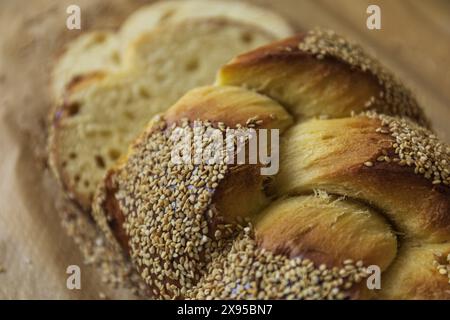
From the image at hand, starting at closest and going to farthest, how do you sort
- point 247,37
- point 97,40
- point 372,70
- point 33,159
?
point 372,70, point 33,159, point 247,37, point 97,40

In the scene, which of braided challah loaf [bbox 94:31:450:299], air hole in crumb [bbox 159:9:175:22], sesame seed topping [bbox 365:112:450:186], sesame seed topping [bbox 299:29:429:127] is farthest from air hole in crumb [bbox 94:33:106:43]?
sesame seed topping [bbox 365:112:450:186]

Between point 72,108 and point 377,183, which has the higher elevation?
point 72,108

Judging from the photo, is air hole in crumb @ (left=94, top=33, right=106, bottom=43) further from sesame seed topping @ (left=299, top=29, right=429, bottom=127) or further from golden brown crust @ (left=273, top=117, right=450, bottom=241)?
golden brown crust @ (left=273, top=117, right=450, bottom=241)

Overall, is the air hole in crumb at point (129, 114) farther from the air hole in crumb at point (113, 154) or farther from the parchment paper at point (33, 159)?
the parchment paper at point (33, 159)

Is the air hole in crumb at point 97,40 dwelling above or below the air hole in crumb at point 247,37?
above

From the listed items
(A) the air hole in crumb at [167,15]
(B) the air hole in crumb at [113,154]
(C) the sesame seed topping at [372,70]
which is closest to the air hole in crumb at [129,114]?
(B) the air hole in crumb at [113,154]

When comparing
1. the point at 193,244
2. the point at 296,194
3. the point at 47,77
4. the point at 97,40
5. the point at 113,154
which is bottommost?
the point at 193,244

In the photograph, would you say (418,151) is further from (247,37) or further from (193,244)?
(247,37)

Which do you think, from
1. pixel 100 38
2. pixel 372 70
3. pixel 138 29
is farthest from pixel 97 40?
pixel 372 70
